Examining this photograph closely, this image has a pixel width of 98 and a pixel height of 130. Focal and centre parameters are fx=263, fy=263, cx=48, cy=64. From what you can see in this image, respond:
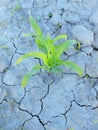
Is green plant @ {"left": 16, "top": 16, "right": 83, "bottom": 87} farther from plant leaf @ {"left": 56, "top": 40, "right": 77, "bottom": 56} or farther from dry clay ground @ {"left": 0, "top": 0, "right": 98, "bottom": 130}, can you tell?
dry clay ground @ {"left": 0, "top": 0, "right": 98, "bottom": 130}

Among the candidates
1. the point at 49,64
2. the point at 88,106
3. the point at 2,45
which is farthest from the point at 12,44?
the point at 88,106

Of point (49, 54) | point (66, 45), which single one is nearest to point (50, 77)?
point (49, 54)

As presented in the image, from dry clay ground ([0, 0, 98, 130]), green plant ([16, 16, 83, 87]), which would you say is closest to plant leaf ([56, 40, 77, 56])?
green plant ([16, 16, 83, 87])

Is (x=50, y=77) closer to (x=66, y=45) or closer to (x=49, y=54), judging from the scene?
(x=49, y=54)

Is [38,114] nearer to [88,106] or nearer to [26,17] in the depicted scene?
[88,106]

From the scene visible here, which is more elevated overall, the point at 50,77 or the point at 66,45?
the point at 66,45

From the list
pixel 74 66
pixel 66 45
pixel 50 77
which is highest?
pixel 66 45
